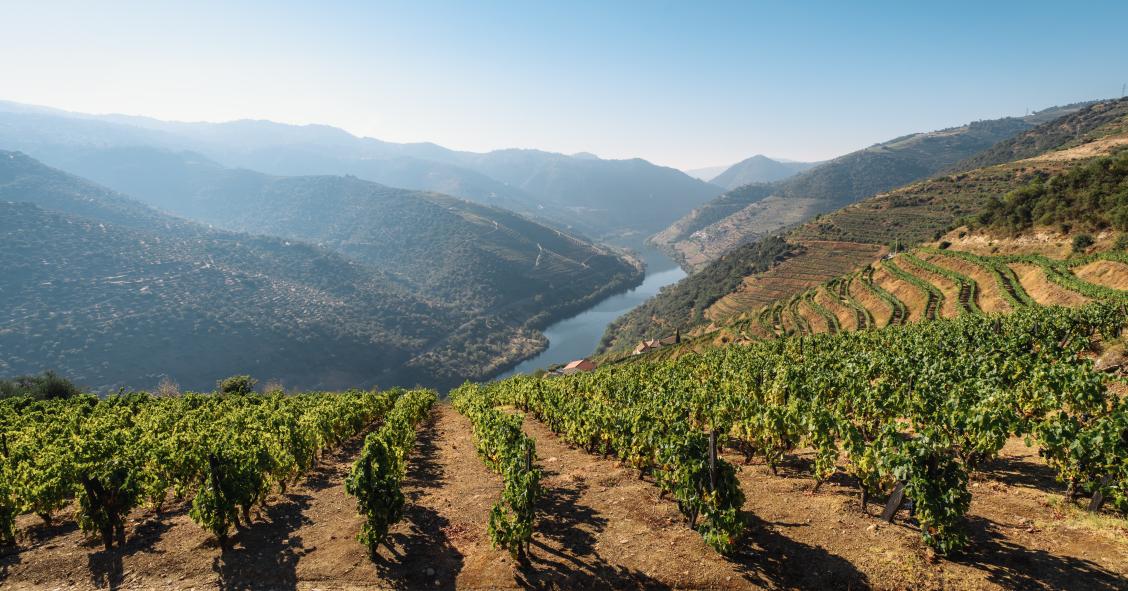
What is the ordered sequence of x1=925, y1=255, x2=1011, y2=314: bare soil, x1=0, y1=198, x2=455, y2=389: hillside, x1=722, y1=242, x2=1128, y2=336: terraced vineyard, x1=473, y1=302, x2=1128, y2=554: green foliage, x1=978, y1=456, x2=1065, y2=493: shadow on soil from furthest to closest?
x1=0, y1=198, x2=455, y2=389: hillside
x1=925, y1=255, x2=1011, y2=314: bare soil
x1=722, y1=242, x2=1128, y2=336: terraced vineyard
x1=978, y1=456, x2=1065, y2=493: shadow on soil
x1=473, y1=302, x2=1128, y2=554: green foliage

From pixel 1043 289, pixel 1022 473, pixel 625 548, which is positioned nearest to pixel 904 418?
pixel 1022 473

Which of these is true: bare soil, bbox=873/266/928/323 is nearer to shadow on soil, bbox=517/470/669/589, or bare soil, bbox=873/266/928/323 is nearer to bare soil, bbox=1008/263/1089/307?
bare soil, bbox=1008/263/1089/307

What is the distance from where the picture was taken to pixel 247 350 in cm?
16138

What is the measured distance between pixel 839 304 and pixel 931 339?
1910 inches

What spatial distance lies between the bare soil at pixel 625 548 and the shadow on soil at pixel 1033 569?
0.10 feet

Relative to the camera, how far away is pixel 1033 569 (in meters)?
10.1

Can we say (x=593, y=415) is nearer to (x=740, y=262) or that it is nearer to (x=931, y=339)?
(x=931, y=339)

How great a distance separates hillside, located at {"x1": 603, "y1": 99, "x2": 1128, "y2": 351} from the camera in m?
120

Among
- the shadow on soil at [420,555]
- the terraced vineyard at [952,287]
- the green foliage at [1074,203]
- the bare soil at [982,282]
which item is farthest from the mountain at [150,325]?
the green foliage at [1074,203]

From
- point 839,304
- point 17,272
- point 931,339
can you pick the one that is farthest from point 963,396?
point 17,272

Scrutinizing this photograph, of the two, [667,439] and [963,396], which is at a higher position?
[963,396]

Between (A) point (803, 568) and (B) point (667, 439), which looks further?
(B) point (667, 439)

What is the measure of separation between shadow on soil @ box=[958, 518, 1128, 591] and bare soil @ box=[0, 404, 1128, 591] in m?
0.03

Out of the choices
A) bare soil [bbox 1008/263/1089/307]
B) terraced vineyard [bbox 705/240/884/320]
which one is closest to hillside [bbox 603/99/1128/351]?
terraced vineyard [bbox 705/240/884/320]
